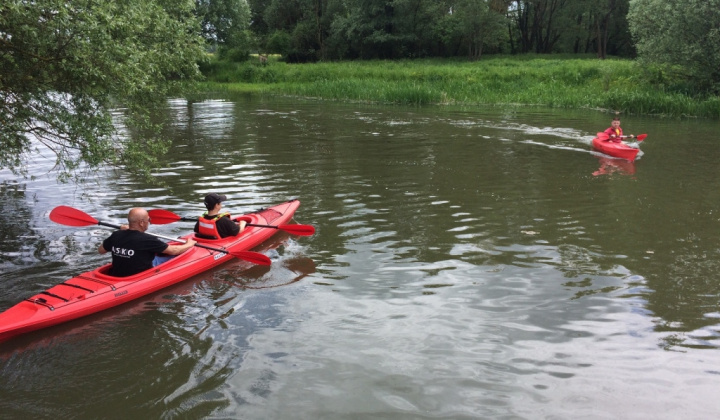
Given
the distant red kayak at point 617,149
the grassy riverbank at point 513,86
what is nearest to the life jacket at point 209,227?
the distant red kayak at point 617,149

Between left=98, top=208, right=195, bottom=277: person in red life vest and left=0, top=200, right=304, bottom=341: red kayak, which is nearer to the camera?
left=0, top=200, right=304, bottom=341: red kayak

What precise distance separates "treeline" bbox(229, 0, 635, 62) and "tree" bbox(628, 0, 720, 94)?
1723 cm

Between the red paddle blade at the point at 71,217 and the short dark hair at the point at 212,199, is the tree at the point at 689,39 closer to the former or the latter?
the short dark hair at the point at 212,199

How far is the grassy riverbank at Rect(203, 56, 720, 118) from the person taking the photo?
80.6 feet

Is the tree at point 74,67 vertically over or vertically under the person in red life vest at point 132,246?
over

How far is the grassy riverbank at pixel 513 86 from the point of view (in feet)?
80.6

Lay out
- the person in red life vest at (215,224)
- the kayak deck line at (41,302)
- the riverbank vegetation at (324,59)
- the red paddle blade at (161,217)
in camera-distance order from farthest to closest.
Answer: the red paddle blade at (161,217)
the person in red life vest at (215,224)
the riverbank vegetation at (324,59)
the kayak deck line at (41,302)

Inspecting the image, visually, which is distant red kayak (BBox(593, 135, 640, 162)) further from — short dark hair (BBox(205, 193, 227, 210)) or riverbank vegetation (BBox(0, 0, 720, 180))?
short dark hair (BBox(205, 193, 227, 210))

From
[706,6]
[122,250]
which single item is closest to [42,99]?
[122,250]

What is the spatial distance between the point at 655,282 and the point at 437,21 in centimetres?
Answer: 4447

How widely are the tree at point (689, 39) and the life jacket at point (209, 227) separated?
2339 cm

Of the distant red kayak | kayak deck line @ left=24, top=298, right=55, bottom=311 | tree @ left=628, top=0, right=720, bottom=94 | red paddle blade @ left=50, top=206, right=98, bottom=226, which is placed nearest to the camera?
kayak deck line @ left=24, top=298, right=55, bottom=311

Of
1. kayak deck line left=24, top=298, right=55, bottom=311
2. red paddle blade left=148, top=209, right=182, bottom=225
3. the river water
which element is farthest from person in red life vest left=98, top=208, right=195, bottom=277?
red paddle blade left=148, top=209, right=182, bottom=225

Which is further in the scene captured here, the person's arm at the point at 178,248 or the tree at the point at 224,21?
the tree at the point at 224,21
